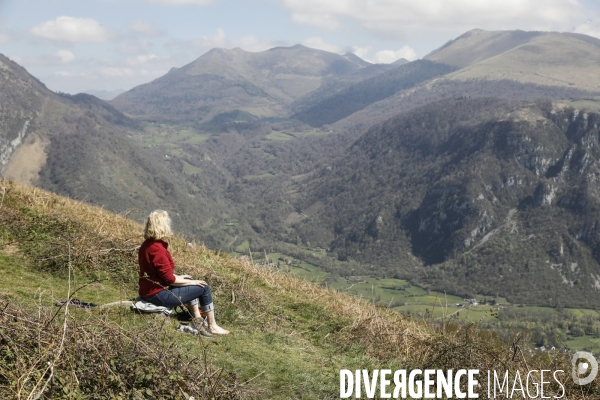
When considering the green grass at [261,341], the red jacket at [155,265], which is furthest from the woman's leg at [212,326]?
the red jacket at [155,265]

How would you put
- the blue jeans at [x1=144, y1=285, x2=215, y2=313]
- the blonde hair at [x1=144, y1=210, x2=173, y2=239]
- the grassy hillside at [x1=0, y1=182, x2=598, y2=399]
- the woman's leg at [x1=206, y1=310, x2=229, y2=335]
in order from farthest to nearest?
the woman's leg at [x1=206, y1=310, x2=229, y2=335], the blue jeans at [x1=144, y1=285, x2=215, y2=313], the blonde hair at [x1=144, y1=210, x2=173, y2=239], the grassy hillside at [x1=0, y1=182, x2=598, y2=399]

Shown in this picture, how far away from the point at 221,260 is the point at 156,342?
26.5 feet

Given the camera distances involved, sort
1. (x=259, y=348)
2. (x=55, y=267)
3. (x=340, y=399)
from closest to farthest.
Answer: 1. (x=340, y=399)
2. (x=259, y=348)
3. (x=55, y=267)

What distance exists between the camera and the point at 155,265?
26.6 feet

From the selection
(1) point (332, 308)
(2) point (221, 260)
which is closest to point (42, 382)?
(1) point (332, 308)

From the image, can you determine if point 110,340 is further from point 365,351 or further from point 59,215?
point 59,215

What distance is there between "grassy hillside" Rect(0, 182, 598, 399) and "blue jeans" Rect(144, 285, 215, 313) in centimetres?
38

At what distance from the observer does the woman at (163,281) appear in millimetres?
8078

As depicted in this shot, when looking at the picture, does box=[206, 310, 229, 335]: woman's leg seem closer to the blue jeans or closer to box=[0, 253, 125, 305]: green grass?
the blue jeans

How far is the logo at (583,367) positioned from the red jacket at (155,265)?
292 inches

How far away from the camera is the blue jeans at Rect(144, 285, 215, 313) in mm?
8234

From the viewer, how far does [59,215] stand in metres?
12.9

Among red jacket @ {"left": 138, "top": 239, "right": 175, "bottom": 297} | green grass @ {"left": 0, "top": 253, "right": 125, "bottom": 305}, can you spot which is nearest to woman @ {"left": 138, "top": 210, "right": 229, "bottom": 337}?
red jacket @ {"left": 138, "top": 239, "right": 175, "bottom": 297}

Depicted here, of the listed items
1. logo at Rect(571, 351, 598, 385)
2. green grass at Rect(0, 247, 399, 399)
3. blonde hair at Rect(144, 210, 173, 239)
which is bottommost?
logo at Rect(571, 351, 598, 385)
